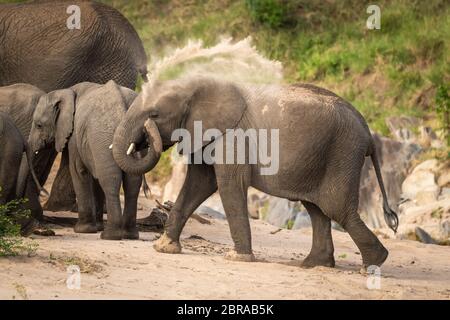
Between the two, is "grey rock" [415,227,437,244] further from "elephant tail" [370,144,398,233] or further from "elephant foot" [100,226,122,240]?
"elephant foot" [100,226,122,240]

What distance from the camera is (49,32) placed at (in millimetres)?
15336

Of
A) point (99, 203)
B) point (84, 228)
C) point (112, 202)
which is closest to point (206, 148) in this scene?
point (112, 202)

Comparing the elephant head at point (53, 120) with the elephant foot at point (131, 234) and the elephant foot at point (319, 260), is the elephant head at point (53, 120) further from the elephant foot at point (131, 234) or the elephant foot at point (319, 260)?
the elephant foot at point (319, 260)

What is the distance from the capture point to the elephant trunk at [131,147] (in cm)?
1193

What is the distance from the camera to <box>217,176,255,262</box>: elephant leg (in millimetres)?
11867

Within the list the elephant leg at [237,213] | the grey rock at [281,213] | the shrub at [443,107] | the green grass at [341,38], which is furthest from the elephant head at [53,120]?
the shrub at [443,107]

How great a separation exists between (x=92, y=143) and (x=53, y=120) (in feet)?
2.79

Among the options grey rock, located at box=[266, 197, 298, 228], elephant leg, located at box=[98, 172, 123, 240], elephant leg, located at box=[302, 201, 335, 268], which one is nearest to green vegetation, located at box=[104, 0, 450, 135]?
grey rock, located at box=[266, 197, 298, 228]

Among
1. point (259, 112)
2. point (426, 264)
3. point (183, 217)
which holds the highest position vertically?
point (259, 112)

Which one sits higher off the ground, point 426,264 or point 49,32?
point 49,32

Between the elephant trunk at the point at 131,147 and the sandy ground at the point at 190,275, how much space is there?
774 mm

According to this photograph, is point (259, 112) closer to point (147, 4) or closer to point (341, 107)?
point (341, 107)

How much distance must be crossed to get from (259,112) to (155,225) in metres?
3.11

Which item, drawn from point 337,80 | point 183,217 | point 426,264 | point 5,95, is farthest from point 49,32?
point 337,80
